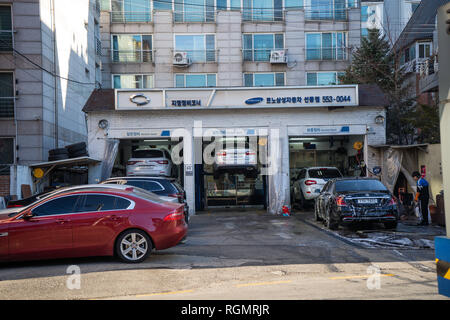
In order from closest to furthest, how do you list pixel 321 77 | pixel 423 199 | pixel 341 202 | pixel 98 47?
pixel 341 202, pixel 423 199, pixel 98 47, pixel 321 77

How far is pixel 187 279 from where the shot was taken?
768 centimetres

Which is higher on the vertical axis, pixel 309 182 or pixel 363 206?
pixel 309 182

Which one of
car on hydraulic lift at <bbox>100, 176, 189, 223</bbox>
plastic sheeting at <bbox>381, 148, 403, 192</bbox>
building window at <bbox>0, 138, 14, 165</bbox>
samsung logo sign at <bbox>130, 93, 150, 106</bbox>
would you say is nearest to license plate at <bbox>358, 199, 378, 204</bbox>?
car on hydraulic lift at <bbox>100, 176, 189, 223</bbox>

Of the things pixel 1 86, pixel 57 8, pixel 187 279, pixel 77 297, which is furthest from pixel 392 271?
pixel 57 8

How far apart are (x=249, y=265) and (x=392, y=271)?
2.60 metres

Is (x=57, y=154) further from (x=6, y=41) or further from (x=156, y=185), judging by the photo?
(x=156, y=185)

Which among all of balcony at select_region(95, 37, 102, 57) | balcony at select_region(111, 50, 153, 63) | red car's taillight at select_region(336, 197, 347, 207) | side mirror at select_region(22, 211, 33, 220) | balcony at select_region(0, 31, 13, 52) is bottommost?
red car's taillight at select_region(336, 197, 347, 207)

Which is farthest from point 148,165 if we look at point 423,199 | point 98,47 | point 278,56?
point 98,47

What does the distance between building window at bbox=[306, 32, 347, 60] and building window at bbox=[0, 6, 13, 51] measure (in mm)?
19046

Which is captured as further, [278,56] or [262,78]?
[262,78]

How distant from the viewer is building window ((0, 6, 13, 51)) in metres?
22.0

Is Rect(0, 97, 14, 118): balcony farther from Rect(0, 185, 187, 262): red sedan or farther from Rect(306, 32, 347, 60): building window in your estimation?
Rect(306, 32, 347, 60): building window

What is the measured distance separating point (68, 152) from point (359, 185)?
12627 millimetres

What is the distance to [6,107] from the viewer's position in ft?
72.5
